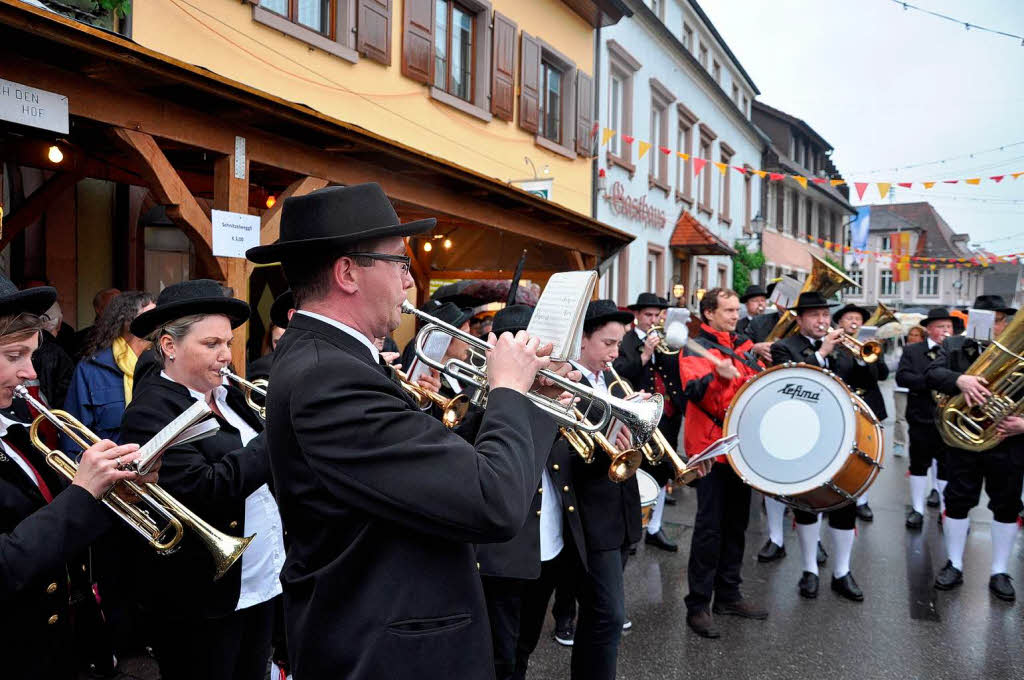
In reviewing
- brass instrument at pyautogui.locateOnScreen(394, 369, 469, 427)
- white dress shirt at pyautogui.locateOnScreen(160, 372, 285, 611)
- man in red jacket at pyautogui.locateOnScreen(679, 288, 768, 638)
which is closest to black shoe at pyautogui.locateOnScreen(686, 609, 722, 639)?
man in red jacket at pyautogui.locateOnScreen(679, 288, 768, 638)

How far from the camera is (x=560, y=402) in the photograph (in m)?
2.44

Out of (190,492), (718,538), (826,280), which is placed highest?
(826,280)

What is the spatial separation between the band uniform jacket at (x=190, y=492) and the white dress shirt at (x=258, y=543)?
87 millimetres

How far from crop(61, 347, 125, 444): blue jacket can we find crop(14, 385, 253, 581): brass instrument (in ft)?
4.60

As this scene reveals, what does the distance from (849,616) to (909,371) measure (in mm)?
3074

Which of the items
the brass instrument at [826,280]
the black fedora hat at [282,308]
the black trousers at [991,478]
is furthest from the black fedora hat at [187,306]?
the brass instrument at [826,280]

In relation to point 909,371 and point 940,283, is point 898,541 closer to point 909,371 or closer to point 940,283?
point 909,371

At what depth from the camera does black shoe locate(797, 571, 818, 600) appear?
5.52 meters

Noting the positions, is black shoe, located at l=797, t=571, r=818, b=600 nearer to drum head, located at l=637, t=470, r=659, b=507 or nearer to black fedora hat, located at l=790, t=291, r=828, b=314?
drum head, located at l=637, t=470, r=659, b=507

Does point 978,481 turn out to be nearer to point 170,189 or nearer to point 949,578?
point 949,578

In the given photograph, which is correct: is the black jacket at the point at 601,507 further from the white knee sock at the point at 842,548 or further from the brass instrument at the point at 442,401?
the white knee sock at the point at 842,548

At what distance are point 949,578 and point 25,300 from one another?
248 inches

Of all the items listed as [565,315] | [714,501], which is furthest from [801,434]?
[565,315]

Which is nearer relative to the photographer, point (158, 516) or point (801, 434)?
point (158, 516)
